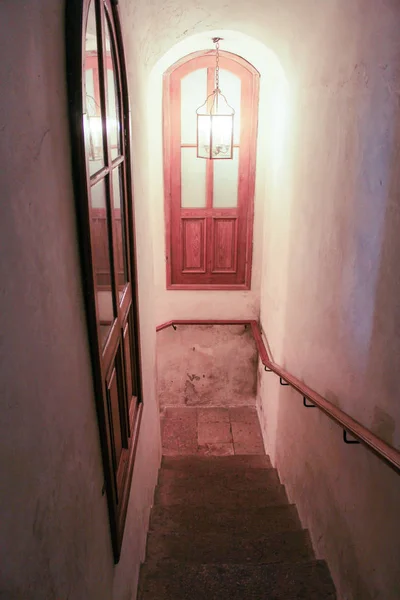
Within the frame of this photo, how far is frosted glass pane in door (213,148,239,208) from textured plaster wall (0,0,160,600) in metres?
4.01

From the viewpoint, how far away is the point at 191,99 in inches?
194

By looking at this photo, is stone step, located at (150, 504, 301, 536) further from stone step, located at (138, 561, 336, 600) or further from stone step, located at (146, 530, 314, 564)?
stone step, located at (138, 561, 336, 600)

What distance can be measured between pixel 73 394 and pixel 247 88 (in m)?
4.47

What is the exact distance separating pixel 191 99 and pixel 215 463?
12.5 ft

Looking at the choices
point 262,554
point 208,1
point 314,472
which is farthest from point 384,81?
point 262,554

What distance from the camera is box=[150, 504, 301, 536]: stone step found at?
10.9 feet

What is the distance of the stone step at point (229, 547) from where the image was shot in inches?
118

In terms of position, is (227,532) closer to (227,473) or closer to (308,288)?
(227,473)

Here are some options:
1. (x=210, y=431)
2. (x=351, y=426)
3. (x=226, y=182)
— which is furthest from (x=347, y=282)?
(x=210, y=431)

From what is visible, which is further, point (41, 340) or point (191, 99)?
point (191, 99)

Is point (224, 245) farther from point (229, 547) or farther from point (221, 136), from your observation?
point (229, 547)

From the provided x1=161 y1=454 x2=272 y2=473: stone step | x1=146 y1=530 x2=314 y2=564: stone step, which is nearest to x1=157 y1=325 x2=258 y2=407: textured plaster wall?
x1=161 y1=454 x2=272 y2=473: stone step

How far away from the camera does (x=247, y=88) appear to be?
4.91 metres

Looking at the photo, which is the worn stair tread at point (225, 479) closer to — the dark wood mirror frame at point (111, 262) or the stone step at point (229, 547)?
the stone step at point (229, 547)
